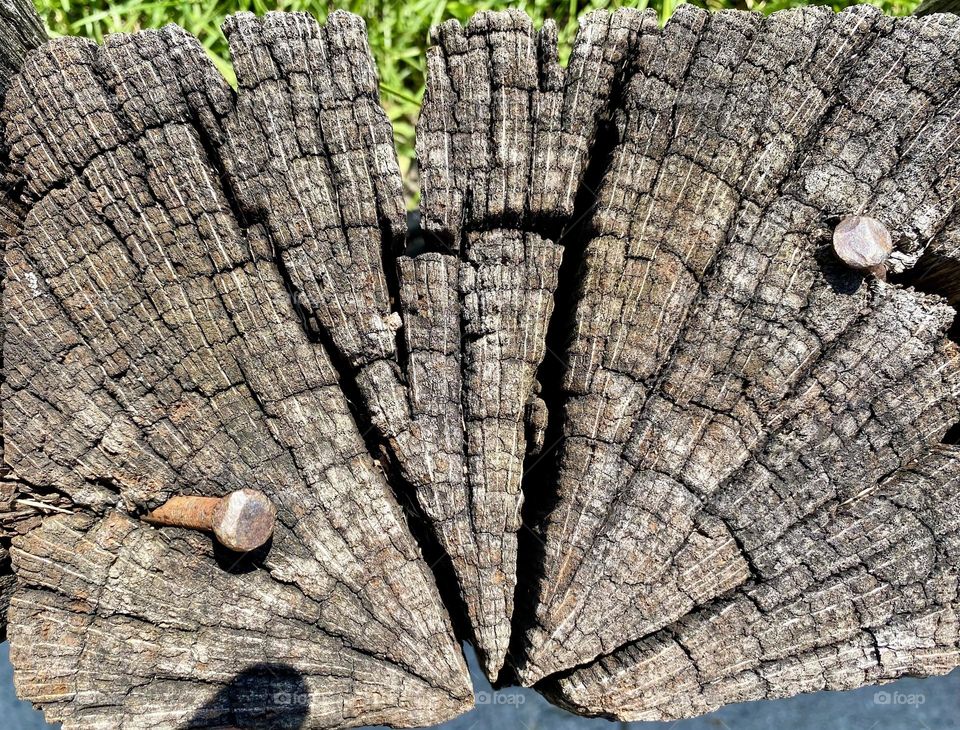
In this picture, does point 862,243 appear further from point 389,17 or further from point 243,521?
point 389,17

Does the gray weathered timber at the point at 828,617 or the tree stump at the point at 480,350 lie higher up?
the tree stump at the point at 480,350

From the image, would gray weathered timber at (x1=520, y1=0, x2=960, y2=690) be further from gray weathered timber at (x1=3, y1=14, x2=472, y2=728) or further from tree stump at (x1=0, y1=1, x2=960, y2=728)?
gray weathered timber at (x1=3, y1=14, x2=472, y2=728)

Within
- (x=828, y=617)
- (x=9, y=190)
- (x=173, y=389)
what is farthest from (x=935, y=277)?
(x=9, y=190)

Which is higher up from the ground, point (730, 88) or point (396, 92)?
point (396, 92)

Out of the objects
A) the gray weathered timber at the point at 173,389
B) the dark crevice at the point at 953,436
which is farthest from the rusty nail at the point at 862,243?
the gray weathered timber at the point at 173,389

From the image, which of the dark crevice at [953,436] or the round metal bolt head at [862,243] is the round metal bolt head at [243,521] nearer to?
the round metal bolt head at [862,243]

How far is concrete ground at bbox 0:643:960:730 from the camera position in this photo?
2.29 m

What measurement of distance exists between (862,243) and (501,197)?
0.82 m

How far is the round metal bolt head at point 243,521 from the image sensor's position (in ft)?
5.11

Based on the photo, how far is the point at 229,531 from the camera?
5.11ft

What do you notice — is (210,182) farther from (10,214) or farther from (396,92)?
(396,92)

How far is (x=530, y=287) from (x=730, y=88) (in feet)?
2.12

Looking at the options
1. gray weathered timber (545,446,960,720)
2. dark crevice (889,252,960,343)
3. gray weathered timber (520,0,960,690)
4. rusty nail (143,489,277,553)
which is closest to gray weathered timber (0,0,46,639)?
rusty nail (143,489,277,553)

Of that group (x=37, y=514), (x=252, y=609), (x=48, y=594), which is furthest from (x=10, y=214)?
(x=252, y=609)
